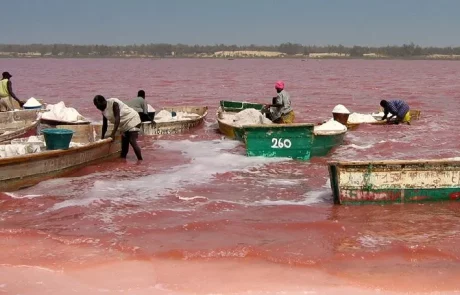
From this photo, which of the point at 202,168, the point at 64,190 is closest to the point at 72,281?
the point at 64,190

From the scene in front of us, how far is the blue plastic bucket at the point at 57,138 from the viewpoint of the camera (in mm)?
8880

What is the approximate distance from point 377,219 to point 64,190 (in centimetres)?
478

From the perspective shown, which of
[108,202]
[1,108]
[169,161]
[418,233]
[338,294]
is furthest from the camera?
[1,108]

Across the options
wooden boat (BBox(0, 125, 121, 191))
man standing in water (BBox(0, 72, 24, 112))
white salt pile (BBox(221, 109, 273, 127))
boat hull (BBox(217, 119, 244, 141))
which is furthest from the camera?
man standing in water (BBox(0, 72, 24, 112))

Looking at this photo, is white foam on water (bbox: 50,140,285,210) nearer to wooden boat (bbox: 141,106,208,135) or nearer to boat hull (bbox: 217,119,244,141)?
boat hull (bbox: 217,119,244,141)

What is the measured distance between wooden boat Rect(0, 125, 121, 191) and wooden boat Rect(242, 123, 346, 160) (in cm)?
255

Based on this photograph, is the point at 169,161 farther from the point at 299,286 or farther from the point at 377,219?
the point at 299,286

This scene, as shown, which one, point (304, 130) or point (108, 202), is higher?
point (304, 130)

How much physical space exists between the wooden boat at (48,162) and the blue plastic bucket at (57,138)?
0.12 meters

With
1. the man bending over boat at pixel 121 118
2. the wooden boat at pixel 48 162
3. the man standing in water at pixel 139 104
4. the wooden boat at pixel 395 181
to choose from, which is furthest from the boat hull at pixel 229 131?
the wooden boat at pixel 395 181

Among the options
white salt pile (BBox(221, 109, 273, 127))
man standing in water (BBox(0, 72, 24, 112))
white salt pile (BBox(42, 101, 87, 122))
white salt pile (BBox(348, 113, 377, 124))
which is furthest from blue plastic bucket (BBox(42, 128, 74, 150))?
white salt pile (BBox(348, 113, 377, 124))

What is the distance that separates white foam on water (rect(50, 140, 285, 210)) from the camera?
8656mm

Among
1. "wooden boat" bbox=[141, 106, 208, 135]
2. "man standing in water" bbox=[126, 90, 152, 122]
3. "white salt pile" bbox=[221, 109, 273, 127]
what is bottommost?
"wooden boat" bbox=[141, 106, 208, 135]

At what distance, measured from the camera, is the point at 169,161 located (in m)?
11.8
